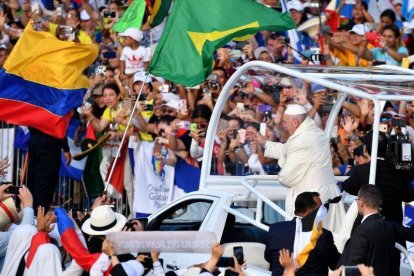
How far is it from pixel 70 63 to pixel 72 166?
1.92m

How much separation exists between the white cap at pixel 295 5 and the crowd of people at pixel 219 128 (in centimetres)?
2

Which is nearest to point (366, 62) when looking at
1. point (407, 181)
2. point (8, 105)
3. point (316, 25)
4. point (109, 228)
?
point (316, 25)

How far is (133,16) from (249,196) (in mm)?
6239

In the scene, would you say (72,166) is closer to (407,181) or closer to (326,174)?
(326,174)

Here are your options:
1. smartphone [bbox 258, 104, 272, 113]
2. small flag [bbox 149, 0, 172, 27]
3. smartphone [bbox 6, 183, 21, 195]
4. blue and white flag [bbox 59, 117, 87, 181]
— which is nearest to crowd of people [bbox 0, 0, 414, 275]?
smartphone [bbox 258, 104, 272, 113]

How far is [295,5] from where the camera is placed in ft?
73.1

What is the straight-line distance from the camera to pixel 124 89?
69.4 feet

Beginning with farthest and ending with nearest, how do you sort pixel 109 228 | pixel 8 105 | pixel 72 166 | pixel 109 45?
1. pixel 109 45
2. pixel 72 166
3. pixel 8 105
4. pixel 109 228

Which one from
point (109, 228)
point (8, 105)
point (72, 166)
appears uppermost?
point (109, 228)

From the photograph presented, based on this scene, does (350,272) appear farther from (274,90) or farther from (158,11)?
(158,11)

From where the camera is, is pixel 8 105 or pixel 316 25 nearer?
pixel 8 105

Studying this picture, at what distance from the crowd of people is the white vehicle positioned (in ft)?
1.17

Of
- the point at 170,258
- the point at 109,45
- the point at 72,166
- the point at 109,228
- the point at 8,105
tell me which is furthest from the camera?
the point at 109,45

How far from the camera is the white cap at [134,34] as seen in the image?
70.3 ft
